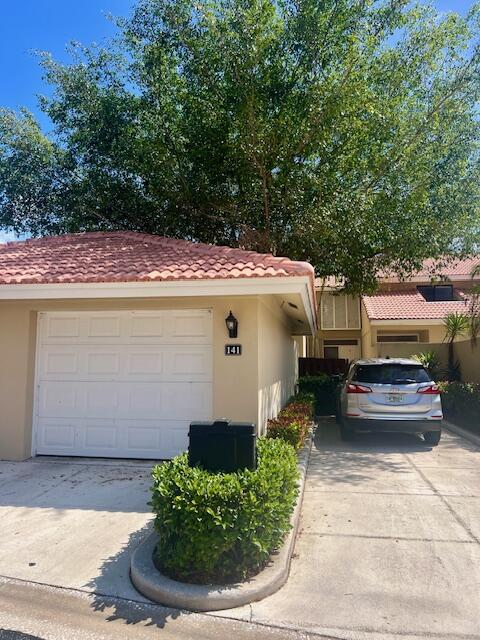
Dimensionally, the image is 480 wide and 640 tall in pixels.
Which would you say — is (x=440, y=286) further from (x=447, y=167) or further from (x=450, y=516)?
(x=450, y=516)

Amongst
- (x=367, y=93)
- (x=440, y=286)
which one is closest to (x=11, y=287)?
(x=367, y=93)

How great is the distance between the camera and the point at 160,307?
7660 mm

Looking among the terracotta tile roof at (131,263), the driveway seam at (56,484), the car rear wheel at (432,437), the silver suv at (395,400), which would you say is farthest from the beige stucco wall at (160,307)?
the car rear wheel at (432,437)

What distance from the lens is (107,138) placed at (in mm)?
12789

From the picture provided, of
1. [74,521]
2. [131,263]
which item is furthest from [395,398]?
[74,521]

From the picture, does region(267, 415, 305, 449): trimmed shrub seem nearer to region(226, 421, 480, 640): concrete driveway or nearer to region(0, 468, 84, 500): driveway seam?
region(226, 421, 480, 640): concrete driveway

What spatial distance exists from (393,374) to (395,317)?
42.7 ft

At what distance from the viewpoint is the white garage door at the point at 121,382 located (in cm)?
759

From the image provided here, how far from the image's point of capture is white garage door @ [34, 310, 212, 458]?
759cm

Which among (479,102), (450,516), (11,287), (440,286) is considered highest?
(479,102)

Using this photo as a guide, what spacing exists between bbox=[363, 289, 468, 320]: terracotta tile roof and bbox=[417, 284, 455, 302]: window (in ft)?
1.88

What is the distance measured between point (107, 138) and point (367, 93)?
668cm

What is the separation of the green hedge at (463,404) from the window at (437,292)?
1270 centimetres

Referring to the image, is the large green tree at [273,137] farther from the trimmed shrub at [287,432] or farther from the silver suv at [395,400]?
the trimmed shrub at [287,432]
